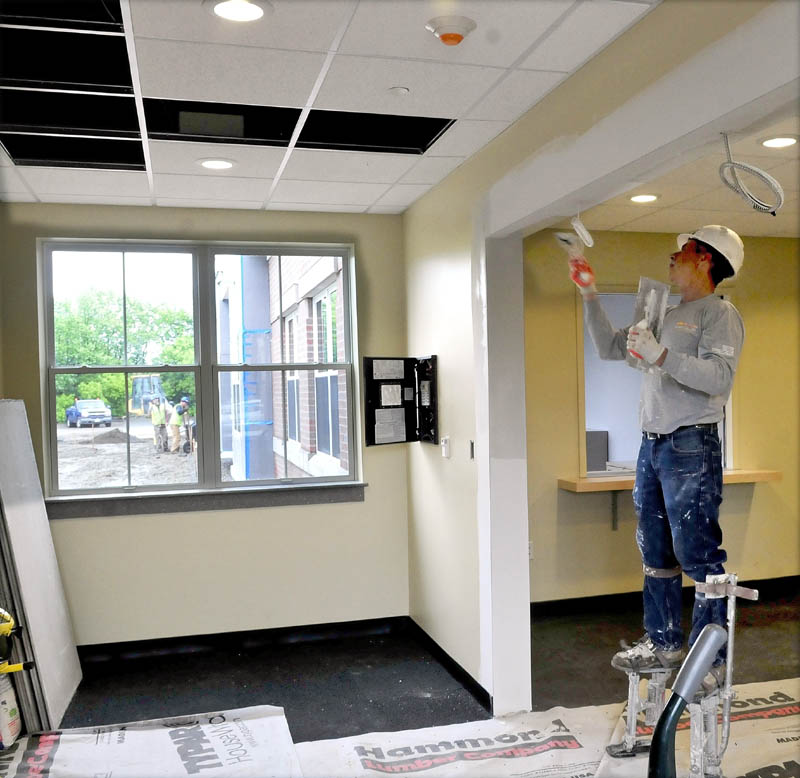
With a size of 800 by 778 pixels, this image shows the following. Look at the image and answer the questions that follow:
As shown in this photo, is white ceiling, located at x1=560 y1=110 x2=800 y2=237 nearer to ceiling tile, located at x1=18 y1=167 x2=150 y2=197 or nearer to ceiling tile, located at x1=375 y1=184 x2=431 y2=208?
ceiling tile, located at x1=375 y1=184 x2=431 y2=208

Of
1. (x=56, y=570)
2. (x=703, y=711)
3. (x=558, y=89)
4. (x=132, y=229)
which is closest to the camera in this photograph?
(x=703, y=711)

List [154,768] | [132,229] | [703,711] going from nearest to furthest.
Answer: [703,711]
[154,768]
[132,229]

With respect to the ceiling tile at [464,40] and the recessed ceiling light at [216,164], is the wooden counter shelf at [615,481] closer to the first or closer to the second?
the recessed ceiling light at [216,164]

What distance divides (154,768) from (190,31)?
2633 mm

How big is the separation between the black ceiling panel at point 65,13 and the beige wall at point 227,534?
2.26 metres

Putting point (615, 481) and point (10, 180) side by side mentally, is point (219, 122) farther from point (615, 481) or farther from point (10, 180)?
point (615, 481)

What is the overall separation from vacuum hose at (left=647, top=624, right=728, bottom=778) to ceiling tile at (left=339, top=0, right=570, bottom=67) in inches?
68.7

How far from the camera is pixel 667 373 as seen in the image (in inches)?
114

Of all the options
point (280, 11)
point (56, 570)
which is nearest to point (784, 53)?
point (280, 11)

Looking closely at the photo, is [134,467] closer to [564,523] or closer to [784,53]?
[564,523]

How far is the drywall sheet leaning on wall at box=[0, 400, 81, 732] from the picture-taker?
11.9 feet

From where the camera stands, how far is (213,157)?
364 centimetres

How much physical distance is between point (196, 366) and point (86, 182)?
119 centimetres

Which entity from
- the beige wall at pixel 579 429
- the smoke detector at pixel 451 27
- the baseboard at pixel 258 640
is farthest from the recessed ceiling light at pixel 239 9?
the baseboard at pixel 258 640
